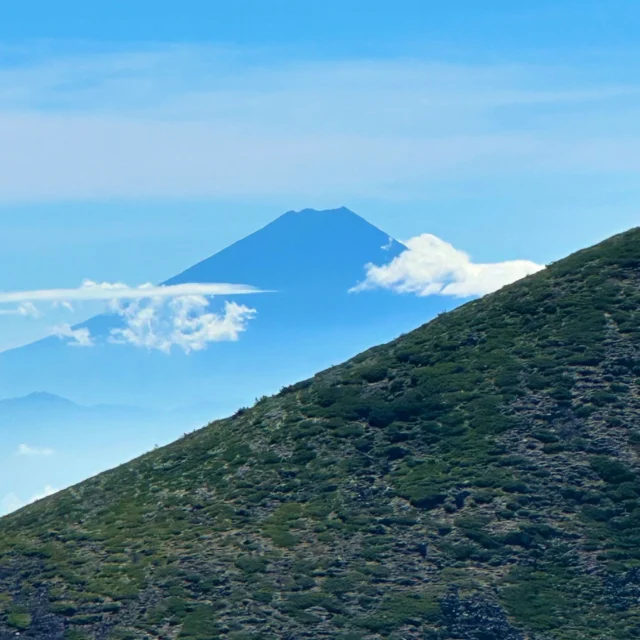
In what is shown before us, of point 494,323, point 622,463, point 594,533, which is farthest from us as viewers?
point 494,323

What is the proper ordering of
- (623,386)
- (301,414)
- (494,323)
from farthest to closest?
1. (494,323)
2. (301,414)
3. (623,386)

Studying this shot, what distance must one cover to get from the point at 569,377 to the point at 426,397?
22.6 ft

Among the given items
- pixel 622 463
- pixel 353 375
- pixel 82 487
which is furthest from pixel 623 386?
pixel 82 487

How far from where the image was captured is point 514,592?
37.8 m

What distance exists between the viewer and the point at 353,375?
5731cm

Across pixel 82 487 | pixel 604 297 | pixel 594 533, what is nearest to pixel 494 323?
pixel 604 297

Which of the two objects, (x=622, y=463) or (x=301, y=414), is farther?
(x=301, y=414)

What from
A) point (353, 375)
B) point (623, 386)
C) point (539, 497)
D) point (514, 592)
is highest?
point (353, 375)

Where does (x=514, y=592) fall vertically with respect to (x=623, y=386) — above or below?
below

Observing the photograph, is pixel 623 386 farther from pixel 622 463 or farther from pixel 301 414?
pixel 301 414

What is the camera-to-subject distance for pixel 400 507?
44406 millimetres

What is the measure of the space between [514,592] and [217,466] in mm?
18115

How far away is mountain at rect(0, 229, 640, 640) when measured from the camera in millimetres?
37594

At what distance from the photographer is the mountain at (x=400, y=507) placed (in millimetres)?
37594
